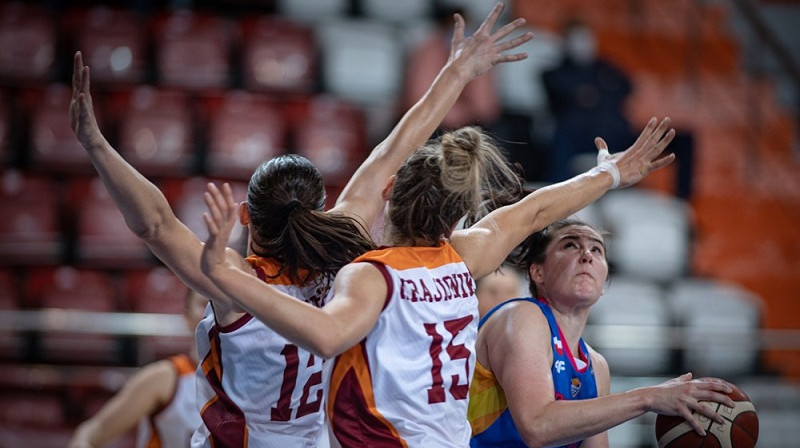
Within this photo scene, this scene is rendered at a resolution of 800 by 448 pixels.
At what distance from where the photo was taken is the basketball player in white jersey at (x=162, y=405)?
475 cm

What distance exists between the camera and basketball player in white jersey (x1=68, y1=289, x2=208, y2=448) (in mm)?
4750

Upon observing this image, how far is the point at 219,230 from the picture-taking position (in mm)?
2449

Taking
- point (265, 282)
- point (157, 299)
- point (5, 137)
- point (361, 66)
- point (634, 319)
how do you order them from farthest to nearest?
point (361, 66)
point (5, 137)
point (634, 319)
point (157, 299)
point (265, 282)

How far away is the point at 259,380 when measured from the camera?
3.03 m

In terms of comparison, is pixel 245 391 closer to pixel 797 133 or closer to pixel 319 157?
pixel 319 157

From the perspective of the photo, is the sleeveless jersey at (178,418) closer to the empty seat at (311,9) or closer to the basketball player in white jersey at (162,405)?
the basketball player in white jersey at (162,405)

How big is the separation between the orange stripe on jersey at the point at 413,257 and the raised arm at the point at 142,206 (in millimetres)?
429

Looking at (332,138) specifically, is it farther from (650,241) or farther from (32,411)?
(32,411)

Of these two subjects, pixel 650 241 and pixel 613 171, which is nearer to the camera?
pixel 613 171

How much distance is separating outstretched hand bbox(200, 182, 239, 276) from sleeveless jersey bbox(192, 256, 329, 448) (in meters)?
0.54

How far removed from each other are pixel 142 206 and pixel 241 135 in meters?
5.39

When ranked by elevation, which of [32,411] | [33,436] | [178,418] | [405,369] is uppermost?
[405,369]

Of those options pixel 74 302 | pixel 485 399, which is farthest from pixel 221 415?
pixel 74 302

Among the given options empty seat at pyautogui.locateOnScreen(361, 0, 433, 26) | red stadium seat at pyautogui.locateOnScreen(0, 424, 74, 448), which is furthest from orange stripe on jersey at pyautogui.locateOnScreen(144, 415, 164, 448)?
empty seat at pyautogui.locateOnScreen(361, 0, 433, 26)
